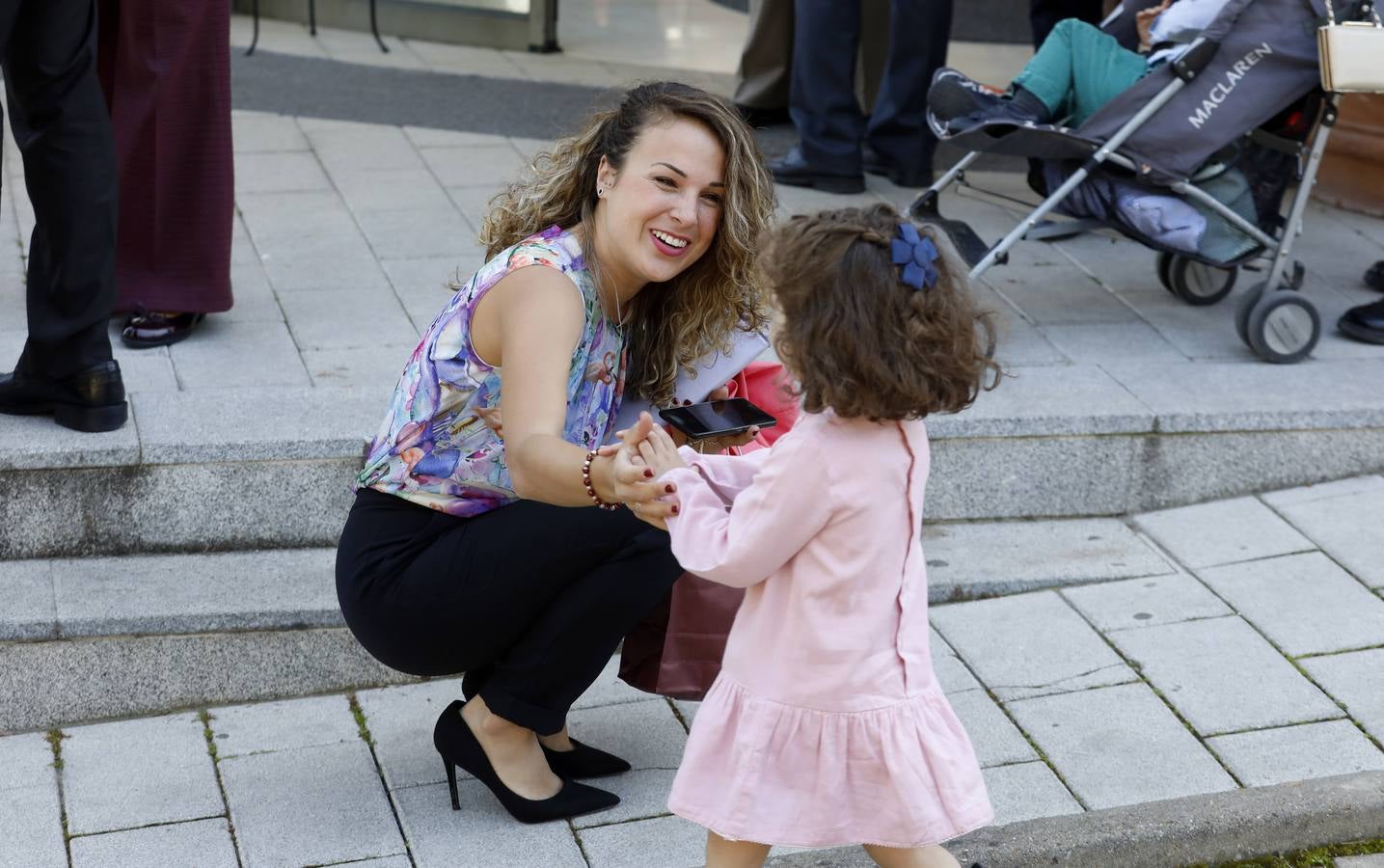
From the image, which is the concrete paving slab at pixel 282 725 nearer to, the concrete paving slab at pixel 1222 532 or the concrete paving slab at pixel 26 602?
the concrete paving slab at pixel 26 602

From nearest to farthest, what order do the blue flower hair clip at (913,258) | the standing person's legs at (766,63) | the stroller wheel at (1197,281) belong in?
the blue flower hair clip at (913,258) → the stroller wheel at (1197,281) → the standing person's legs at (766,63)

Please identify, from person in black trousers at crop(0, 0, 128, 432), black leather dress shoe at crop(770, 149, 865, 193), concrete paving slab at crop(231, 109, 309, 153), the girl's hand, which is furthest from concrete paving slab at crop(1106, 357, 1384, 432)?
concrete paving slab at crop(231, 109, 309, 153)

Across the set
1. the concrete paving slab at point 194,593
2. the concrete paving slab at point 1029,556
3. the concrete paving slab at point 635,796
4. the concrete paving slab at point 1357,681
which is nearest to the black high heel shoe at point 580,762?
the concrete paving slab at point 635,796

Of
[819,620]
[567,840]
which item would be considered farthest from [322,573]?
[819,620]

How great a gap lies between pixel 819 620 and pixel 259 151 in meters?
3.93

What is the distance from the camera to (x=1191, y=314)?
15.2 feet

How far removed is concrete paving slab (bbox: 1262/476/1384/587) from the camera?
3.69 meters

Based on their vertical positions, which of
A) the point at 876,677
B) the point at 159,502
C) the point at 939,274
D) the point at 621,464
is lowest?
the point at 159,502

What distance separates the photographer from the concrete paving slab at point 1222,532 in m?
3.74

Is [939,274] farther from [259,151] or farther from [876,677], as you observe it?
[259,151]

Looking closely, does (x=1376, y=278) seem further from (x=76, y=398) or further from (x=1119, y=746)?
(x=76, y=398)

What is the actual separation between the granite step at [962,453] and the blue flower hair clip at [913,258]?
1658 mm

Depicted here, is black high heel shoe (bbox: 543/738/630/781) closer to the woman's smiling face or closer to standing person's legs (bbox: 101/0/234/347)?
the woman's smiling face

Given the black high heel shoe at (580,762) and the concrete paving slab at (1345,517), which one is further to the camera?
the concrete paving slab at (1345,517)
